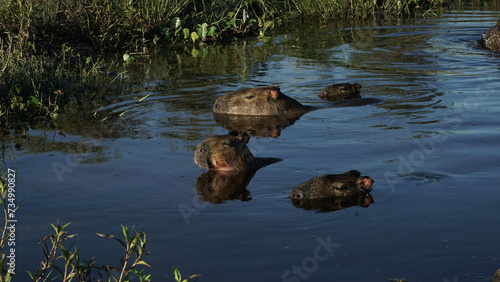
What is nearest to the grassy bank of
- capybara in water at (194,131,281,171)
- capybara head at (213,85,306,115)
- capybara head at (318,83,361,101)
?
capybara head at (213,85,306,115)

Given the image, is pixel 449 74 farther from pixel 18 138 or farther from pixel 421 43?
pixel 18 138

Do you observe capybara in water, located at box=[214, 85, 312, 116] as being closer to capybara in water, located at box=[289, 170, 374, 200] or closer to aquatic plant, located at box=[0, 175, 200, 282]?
capybara in water, located at box=[289, 170, 374, 200]

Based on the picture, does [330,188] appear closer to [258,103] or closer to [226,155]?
[226,155]

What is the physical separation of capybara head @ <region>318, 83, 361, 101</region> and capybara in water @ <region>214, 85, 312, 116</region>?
53cm

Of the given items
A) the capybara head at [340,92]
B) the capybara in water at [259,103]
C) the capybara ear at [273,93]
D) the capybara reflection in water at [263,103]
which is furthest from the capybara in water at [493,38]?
the capybara ear at [273,93]

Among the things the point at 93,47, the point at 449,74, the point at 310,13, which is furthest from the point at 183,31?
the point at 449,74

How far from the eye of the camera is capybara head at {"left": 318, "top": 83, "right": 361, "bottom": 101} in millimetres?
10594

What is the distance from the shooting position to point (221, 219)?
20.5 ft

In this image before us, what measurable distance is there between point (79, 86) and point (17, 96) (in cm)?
159

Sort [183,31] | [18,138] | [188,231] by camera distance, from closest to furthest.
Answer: [188,231] < [18,138] < [183,31]

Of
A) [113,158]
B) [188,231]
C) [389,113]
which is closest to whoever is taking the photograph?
[188,231]

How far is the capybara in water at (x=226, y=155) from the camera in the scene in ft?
24.7

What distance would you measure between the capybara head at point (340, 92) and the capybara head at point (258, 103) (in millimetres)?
629

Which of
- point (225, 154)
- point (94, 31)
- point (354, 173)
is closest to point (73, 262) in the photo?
point (354, 173)
